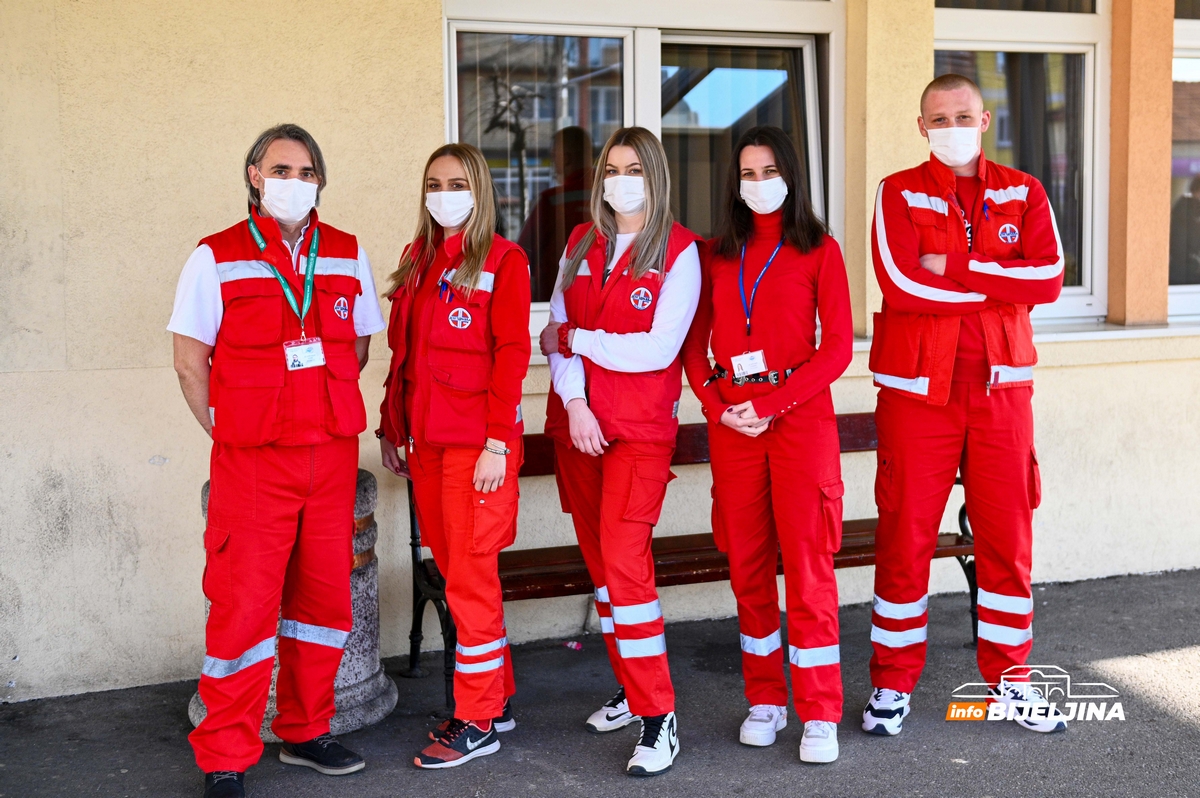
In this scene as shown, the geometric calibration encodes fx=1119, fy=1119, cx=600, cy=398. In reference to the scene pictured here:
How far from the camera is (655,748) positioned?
3666 millimetres

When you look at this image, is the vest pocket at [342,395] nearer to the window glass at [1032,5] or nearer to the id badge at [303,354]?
→ the id badge at [303,354]

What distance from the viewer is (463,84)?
5.15 m

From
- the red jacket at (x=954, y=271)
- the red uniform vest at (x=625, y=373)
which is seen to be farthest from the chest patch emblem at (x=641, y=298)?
the red jacket at (x=954, y=271)

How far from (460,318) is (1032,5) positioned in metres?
3.98

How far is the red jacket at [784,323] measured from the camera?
11.9 ft

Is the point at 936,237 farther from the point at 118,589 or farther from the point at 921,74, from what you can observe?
the point at 118,589

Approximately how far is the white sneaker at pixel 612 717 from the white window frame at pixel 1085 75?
3245mm

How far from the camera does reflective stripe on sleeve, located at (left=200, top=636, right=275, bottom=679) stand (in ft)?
11.4

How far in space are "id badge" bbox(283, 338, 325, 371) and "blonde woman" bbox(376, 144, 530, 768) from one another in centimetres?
32

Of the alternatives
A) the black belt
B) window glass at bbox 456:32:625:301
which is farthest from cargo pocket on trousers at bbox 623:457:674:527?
window glass at bbox 456:32:625:301

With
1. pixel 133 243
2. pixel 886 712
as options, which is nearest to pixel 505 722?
pixel 886 712

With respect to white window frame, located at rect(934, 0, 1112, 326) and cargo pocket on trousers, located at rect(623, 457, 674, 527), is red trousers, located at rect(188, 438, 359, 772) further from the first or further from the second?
white window frame, located at rect(934, 0, 1112, 326)

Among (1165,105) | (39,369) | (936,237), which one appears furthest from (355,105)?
(1165,105)

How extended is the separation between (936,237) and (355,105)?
2.38 meters
